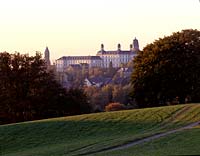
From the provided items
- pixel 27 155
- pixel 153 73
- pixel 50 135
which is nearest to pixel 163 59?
pixel 153 73

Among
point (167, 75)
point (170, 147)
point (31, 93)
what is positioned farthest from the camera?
point (31, 93)

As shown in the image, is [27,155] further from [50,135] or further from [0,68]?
[0,68]

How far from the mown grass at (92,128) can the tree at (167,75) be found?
2032cm

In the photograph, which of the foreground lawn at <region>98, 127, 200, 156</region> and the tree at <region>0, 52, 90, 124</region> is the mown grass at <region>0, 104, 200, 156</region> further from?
the tree at <region>0, 52, 90, 124</region>

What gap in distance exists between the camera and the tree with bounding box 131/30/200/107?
6462 centimetres

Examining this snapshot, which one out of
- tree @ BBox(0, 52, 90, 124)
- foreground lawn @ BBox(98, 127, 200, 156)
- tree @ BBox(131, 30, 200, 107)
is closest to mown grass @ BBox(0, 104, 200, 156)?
foreground lawn @ BBox(98, 127, 200, 156)

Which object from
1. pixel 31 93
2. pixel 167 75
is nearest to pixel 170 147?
pixel 167 75

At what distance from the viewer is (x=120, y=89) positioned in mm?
102062

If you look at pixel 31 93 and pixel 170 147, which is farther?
pixel 31 93

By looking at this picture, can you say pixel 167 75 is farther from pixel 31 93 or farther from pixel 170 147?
pixel 170 147

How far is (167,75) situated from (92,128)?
2727 centimetres

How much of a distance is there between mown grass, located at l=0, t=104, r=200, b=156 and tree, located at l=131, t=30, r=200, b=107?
2032 centimetres

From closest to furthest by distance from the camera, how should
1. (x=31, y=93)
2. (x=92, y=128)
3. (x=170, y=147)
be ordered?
(x=170, y=147) → (x=92, y=128) → (x=31, y=93)

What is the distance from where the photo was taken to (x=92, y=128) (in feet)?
129
